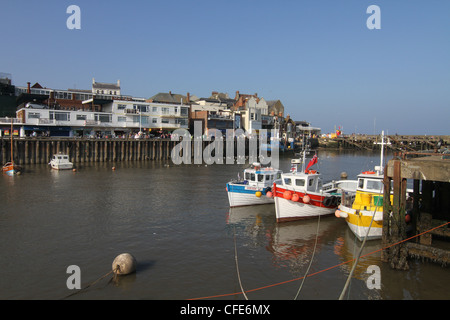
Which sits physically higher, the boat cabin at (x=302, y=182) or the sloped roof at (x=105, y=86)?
the sloped roof at (x=105, y=86)

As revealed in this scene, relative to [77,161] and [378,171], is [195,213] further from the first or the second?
[77,161]

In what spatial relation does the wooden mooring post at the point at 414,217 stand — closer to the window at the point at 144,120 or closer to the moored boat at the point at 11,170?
the moored boat at the point at 11,170

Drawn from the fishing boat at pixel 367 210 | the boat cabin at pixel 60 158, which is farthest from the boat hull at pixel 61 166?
the fishing boat at pixel 367 210

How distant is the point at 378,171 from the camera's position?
22.4 metres

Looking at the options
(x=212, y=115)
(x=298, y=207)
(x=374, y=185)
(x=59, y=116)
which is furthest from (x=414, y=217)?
(x=212, y=115)

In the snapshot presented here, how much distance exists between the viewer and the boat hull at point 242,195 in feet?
94.5

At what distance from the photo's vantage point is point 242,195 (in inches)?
1143

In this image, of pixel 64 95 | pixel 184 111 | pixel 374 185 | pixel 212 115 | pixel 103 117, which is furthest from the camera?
pixel 212 115

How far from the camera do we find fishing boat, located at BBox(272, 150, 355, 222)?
24469mm

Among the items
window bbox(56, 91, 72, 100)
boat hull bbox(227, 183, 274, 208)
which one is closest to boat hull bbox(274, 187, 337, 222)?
boat hull bbox(227, 183, 274, 208)

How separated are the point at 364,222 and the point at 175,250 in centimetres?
1102

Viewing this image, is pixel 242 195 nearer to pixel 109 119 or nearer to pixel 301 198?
pixel 301 198
